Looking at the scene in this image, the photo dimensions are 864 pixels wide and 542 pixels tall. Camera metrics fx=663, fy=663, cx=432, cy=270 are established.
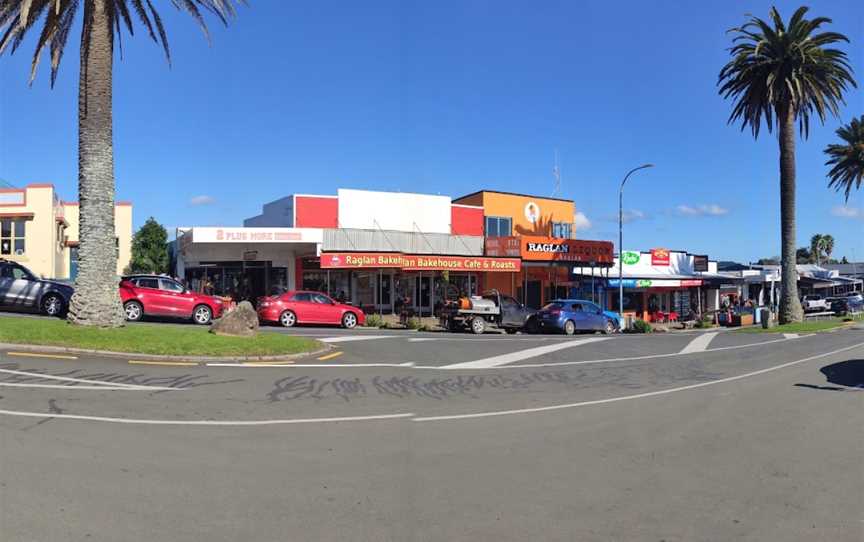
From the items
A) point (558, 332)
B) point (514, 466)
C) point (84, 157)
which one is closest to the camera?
point (514, 466)

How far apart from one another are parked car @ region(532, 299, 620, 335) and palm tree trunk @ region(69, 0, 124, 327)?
56.0ft

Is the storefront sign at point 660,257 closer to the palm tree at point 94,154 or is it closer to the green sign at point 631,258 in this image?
the green sign at point 631,258

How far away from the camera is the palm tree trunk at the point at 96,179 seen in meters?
15.7

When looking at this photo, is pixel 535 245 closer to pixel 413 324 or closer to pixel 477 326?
pixel 413 324

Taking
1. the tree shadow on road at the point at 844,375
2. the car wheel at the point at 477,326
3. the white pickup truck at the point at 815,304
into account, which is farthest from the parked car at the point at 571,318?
the white pickup truck at the point at 815,304

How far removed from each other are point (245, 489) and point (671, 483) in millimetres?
3800

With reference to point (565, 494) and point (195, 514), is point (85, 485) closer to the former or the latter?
point (195, 514)

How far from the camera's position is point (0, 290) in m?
20.5

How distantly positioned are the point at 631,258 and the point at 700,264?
7484 mm

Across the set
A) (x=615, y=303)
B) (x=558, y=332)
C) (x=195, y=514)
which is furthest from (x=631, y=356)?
(x=615, y=303)

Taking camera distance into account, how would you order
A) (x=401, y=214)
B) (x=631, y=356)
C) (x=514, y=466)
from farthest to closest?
(x=401, y=214) < (x=631, y=356) < (x=514, y=466)

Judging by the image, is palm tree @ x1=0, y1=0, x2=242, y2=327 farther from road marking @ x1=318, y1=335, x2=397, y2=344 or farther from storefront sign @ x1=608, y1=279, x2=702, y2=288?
storefront sign @ x1=608, y1=279, x2=702, y2=288

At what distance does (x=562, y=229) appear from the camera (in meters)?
44.3

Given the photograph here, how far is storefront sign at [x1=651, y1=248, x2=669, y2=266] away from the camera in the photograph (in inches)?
1896
